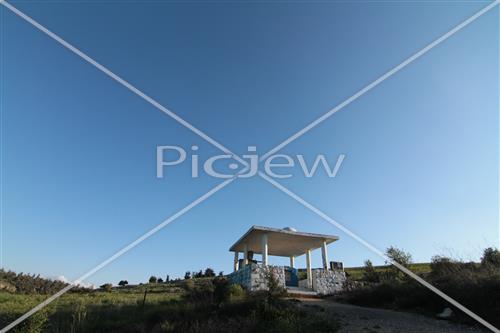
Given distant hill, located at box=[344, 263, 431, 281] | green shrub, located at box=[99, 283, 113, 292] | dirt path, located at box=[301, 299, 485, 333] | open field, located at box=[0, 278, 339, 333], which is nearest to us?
dirt path, located at box=[301, 299, 485, 333]

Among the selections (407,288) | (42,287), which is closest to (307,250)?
(407,288)

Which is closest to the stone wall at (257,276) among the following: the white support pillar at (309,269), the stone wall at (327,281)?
the stone wall at (327,281)

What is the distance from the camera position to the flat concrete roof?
51.1ft

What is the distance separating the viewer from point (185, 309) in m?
9.13

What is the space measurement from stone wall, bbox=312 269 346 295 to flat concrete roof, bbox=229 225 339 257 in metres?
1.71

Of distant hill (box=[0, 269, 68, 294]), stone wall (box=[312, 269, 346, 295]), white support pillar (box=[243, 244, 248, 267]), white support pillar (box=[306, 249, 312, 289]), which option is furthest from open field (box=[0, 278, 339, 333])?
distant hill (box=[0, 269, 68, 294])

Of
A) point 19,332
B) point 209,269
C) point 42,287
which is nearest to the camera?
point 19,332

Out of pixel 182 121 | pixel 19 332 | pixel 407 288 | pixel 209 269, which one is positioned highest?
pixel 182 121

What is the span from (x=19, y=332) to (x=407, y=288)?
456 inches

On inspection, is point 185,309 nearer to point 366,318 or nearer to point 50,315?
point 50,315

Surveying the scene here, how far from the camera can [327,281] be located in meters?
15.8

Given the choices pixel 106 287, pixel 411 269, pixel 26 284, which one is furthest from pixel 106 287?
pixel 411 269

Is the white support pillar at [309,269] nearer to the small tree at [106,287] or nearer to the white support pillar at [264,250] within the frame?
the white support pillar at [264,250]

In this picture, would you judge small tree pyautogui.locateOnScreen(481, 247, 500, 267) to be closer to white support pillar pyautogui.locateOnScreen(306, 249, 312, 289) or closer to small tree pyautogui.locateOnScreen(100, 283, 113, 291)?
white support pillar pyautogui.locateOnScreen(306, 249, 312, 289)
